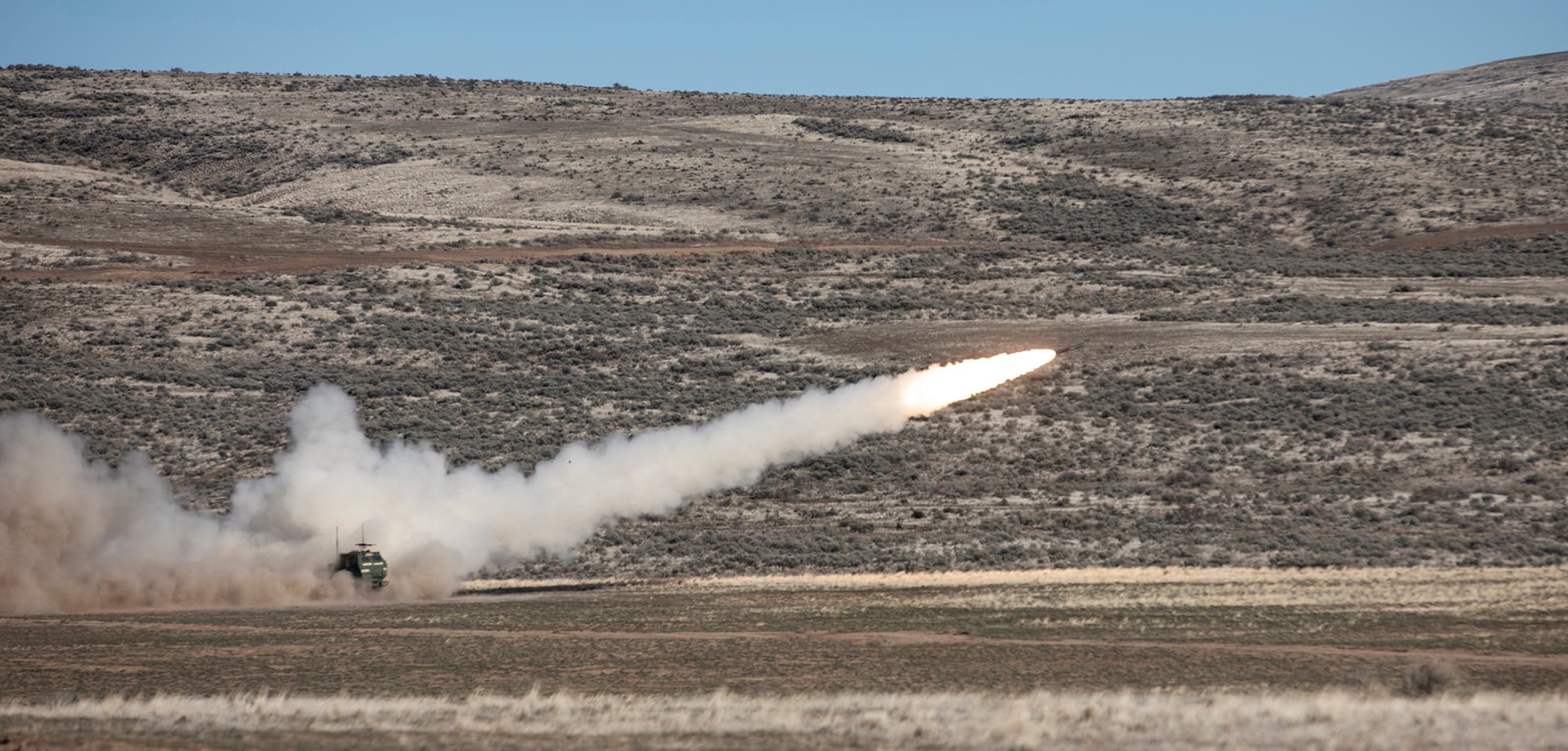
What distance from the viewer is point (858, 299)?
77438mm

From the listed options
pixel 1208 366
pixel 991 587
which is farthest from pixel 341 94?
pixel 991 587

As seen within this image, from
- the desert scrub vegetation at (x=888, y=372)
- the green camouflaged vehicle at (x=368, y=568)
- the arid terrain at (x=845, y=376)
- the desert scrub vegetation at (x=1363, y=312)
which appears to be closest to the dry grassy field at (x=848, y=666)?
the arid terrain at (x=845, y=376)

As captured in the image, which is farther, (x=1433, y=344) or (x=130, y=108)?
(x=130, y=108)

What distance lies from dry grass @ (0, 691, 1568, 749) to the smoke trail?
695 inches

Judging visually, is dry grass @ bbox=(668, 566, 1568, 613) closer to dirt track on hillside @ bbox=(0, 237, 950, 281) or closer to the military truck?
the military truck

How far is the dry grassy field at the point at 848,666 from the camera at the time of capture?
67.6 feet

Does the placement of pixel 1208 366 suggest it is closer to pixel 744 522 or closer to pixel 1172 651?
pixel 744 522

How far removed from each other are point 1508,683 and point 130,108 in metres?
119

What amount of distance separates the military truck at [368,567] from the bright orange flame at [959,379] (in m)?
17.9

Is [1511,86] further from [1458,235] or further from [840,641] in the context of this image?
[840,641]

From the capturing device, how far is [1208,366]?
63625 mm

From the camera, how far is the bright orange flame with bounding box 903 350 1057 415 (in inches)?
1944

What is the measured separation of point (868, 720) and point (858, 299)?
187 ft

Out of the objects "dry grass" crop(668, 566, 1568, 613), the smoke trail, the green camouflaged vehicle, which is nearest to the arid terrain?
"dry grass" crop(668, 566, 1568, 613)
